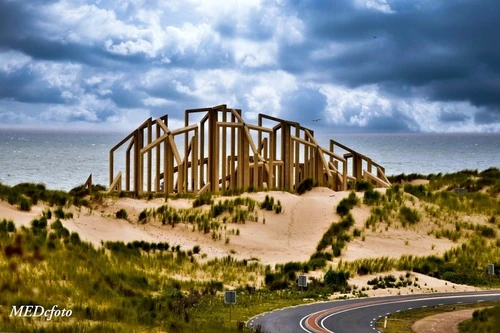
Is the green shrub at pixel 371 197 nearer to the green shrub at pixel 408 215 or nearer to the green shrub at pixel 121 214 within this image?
the green shrub at pixel 408 215

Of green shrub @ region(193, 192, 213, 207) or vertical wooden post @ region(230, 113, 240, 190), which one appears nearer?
green shrub @ region(193, 192, 213, 207)

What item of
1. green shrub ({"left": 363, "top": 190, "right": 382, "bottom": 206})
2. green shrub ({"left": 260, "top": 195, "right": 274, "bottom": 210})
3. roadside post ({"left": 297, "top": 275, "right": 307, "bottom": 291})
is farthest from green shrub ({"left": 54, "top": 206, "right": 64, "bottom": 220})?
green shrub ({"left": 363, "top": 190, "right": 382, "bottom": 206})

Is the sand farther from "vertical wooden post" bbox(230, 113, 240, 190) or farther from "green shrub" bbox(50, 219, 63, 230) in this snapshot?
"vertical wooden post" bbox(230, 113, 240, 190)

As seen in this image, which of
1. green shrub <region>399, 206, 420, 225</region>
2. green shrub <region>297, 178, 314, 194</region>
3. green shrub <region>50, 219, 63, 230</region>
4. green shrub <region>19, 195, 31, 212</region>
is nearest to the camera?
green shrub <region>50, 219, 63, 230</region>

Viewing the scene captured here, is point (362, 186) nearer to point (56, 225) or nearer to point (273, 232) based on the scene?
point (273, 232)

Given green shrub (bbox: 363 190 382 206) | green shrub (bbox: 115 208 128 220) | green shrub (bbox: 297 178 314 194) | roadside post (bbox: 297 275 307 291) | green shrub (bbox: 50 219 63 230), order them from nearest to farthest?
roadside post (bbox: 297 275 307 291) < green shrub (bbox: 50 219 63 230) < green shrub (bbox: 115 208 128 220) < green shrub (bbox: 363 190 382 206) < green shrub (bbox: 297 178 314 194)

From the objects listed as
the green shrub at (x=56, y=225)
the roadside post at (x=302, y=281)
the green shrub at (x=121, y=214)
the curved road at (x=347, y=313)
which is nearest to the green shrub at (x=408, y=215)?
the curved road at (x=347, y=313)

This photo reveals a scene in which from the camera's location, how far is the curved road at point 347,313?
29.5m

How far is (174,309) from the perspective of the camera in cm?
Result: 3089

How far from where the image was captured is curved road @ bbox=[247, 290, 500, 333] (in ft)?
96.9

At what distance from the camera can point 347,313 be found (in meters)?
32.8

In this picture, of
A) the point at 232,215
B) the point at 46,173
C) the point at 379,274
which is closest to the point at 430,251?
the point at 379,274

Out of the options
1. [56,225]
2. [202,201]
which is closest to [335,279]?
[56,225]

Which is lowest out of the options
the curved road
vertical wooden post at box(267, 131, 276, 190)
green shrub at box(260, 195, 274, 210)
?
the curved road
